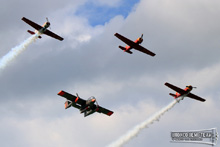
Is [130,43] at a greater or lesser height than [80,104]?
greater

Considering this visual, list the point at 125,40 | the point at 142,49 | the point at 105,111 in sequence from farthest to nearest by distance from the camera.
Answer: the point at 105,111 < the point at 142,49 < the point at 125,40

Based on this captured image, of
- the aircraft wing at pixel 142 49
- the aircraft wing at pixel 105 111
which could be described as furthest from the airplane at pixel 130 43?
the aircraft wing at pixel 105 111

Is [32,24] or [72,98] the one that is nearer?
[72,98]

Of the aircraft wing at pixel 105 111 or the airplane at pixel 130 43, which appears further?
the aircraft wing at pixel 105 111

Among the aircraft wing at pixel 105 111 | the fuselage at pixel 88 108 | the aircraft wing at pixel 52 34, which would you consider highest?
the aircraft wing at pixel 52 34

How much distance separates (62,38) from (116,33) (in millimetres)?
15699

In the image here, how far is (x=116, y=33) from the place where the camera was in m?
99.2

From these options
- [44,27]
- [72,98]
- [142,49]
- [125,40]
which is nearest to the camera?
[72,98]

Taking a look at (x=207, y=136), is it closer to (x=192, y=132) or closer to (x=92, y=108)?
(x=192, y=132)

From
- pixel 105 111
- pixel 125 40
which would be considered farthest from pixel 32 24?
pixel 105 111

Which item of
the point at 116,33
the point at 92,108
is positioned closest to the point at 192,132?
the point at 92,108

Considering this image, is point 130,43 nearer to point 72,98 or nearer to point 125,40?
point 125,40

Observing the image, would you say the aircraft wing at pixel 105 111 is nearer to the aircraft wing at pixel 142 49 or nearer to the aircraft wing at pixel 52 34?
the aircraft wing at pixel 142 49

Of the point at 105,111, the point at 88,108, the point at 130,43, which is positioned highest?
the point at 130,43
